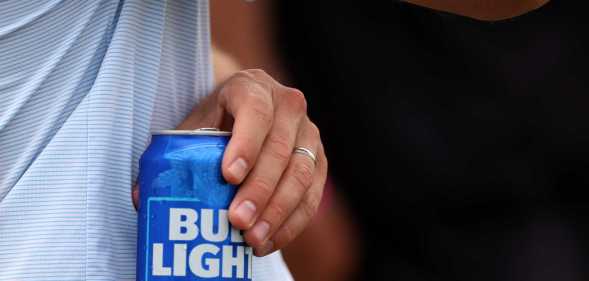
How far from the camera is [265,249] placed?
1613 mm

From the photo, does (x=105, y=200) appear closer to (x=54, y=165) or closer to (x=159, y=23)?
(x=54, y=165)

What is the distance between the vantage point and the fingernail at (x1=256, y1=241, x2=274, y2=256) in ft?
5.24

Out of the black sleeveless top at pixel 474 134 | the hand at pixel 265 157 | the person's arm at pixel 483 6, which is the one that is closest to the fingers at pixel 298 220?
the hand at pixel 265 157

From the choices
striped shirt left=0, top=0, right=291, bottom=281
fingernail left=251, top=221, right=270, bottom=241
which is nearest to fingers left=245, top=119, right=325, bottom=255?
fingernail left=251, top=221, right=270, bottom=241

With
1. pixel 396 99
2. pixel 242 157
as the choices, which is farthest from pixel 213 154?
pixel 396 99

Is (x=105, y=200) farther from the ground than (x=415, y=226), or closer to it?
farther from the ground

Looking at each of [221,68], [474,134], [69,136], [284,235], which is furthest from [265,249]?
[474,134]

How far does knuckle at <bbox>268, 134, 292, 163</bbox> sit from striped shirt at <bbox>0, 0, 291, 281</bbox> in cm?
17

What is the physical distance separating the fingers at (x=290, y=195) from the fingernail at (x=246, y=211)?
0.02 meters

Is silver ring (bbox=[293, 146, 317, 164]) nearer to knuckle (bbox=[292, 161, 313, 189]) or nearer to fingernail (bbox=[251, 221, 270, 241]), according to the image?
knuckle (bbox=[292, 161, 313, 189])

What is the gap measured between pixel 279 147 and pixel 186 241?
19 cm

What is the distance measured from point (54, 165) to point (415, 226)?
1.63 metres

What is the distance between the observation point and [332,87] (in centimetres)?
327

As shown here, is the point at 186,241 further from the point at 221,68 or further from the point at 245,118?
the point at 221,68
